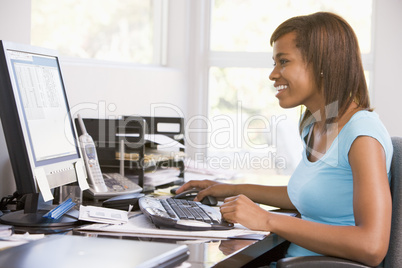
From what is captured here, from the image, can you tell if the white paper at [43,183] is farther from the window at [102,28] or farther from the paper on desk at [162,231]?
the window at [102,28]

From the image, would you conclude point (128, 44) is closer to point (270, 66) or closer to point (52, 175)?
point (270, 66)

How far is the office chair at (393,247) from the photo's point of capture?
1237 millimetres

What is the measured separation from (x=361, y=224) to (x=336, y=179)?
0.21 meters

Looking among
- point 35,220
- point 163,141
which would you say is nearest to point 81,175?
point 35,220

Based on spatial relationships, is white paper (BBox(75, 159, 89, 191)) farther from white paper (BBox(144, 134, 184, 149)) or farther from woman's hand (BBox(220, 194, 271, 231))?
white paper (BBox(144, 134, 184, 149))

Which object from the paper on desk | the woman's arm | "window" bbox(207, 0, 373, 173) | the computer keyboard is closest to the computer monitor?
the paper on desk

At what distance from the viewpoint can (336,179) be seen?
4.67 feet

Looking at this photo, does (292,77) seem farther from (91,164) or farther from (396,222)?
(91,164)

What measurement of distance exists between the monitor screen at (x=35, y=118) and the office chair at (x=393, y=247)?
2.19 feet

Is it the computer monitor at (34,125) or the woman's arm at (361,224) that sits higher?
the computer monitor at (34,125)

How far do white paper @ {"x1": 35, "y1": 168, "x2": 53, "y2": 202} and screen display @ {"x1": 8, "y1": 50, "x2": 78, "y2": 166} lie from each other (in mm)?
23

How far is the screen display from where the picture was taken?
1.31m

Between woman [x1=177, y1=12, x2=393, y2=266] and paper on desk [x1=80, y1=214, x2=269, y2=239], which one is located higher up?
woman [x1=177, y1=12, x2=393, y2=266]

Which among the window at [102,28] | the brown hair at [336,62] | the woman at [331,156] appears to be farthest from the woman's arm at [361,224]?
the window at [102,28]
